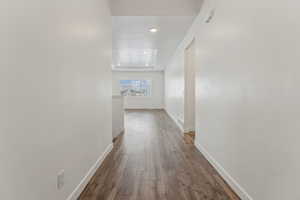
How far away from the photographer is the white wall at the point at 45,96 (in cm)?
94

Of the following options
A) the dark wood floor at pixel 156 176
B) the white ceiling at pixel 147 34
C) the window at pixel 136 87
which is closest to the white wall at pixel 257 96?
the dark wood floor at pixel 156 176

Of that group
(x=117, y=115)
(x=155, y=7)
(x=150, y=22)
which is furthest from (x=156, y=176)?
(x=150, y=22)

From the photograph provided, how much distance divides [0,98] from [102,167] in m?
1.85

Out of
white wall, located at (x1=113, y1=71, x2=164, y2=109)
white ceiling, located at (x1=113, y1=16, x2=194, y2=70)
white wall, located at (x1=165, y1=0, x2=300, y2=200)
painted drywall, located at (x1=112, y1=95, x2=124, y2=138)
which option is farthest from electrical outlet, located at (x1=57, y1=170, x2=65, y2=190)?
white wall, located at (x1=113, y1=71, x2=164, y2=109)

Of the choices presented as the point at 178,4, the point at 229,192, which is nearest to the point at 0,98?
the point at 229,192

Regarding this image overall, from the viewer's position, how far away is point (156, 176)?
2244mm

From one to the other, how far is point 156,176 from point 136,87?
923 centimetres

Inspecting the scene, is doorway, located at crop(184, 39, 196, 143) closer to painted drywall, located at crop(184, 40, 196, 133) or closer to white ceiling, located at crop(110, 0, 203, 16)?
painted drywall, located at crop(184, 40, 196, 133)

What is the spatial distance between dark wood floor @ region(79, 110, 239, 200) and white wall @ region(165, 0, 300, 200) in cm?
23

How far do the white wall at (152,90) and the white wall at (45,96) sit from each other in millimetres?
8982

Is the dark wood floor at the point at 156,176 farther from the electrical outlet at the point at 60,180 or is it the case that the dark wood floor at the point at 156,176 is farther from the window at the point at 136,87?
the window at the point at 136,87

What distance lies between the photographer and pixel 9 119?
94cm

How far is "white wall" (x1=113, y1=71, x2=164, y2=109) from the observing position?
440 inches

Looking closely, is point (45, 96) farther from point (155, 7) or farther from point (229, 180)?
point (155, 7)
